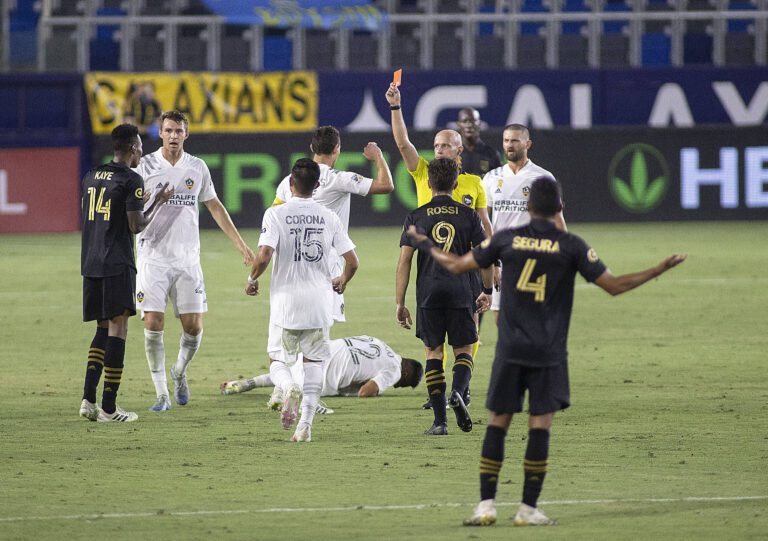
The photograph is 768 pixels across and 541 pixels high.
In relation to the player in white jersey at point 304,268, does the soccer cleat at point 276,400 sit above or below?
below

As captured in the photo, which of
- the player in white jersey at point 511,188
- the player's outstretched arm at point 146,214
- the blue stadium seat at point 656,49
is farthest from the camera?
the blue stadium seat at point 656,49

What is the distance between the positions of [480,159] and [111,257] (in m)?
5.23

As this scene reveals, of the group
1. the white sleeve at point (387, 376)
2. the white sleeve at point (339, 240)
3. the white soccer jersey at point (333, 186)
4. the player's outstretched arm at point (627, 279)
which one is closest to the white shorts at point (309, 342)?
the white sleeve at point (339, 240)

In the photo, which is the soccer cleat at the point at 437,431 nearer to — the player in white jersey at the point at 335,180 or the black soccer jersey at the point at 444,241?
the black soccer jersey at the point at 444,241

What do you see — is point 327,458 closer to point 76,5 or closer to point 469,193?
point 469,193

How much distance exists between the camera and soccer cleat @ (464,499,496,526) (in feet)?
22.8

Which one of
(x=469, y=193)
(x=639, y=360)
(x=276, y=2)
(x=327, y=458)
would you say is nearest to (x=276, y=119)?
(x=276, y=2)

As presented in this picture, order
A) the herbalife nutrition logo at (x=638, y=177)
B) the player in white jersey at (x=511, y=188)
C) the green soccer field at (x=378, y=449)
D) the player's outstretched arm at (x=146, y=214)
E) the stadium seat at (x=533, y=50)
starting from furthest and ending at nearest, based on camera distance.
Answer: the stadium seat at (x=533, y=50), the herbalife nutrition logo at (x=638, y=177), the player in white jersey at (x=511, y=188), the player's outstretched arm at (x=146, y=214), the green soccer field at (x=378, y=449)

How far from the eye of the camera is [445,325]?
980 centimetres

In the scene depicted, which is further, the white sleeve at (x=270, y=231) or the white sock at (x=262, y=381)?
the white sock at (x=262, y=381)

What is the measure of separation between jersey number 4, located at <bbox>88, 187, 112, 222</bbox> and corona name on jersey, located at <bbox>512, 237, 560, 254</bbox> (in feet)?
13.4

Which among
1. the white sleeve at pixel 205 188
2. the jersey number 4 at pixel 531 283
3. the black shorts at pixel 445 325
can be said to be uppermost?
the white sleeve at pixel 205 188

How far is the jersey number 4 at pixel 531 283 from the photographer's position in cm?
701

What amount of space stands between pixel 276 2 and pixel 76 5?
13.8 ft
